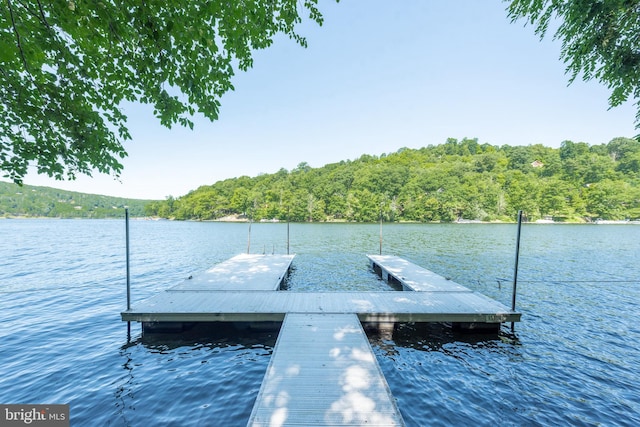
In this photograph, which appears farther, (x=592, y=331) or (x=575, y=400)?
(x=592, y=331)

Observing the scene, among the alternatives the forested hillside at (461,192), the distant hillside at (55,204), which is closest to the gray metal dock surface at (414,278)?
the forested hillside at (461,192)

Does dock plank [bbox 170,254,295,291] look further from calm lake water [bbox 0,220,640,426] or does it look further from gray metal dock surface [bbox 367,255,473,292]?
gray metal dock surface [bbox 367,255,473,292]

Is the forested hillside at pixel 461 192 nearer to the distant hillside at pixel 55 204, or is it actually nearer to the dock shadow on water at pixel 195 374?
the dock shadow on water at pixel 195 374

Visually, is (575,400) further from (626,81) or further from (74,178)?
(74,178)

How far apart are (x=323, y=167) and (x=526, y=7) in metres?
128

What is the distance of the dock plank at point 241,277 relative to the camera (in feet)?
39.8

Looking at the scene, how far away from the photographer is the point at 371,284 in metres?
16.3

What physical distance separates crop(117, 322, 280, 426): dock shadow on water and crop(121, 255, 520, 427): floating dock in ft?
2.25

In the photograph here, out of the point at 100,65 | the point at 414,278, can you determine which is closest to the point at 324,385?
the point at 100,65

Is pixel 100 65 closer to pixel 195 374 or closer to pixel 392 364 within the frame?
pixel 195 374

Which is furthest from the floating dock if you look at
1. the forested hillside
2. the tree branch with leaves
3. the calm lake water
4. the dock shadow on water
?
the forested hillside

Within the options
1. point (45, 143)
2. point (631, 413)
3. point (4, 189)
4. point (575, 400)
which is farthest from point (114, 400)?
point (4, 189)

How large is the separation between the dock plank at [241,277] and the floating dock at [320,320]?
0.05 m

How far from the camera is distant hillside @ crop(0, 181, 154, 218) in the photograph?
136 m
